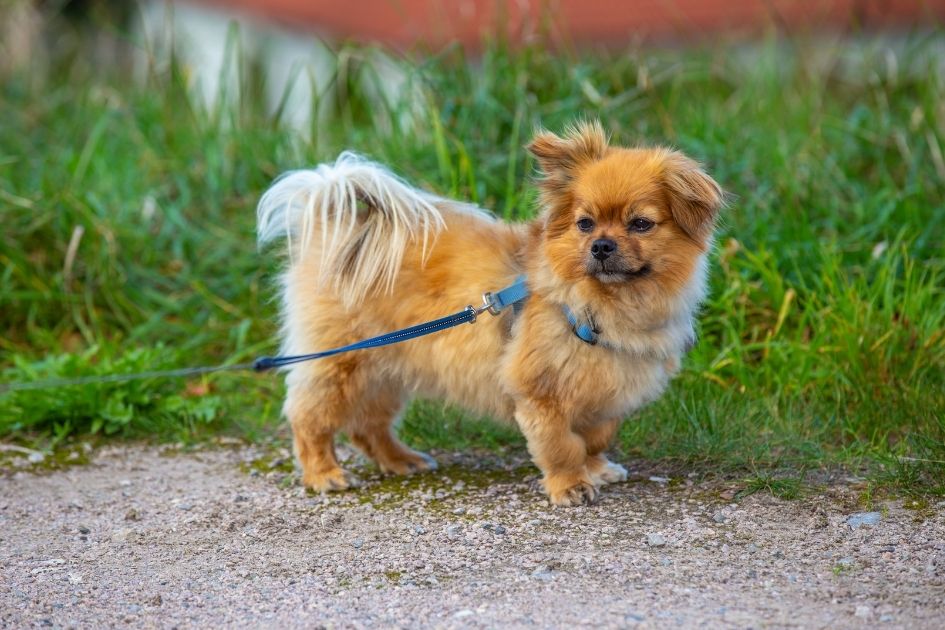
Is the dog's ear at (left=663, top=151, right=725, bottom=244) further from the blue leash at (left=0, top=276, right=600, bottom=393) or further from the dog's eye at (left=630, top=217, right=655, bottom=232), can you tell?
the blue leash at (left=0, top=276, right=600, bottom=393)

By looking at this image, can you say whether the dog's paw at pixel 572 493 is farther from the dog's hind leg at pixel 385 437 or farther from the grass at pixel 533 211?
the dog's hind leg at pixel 385 437

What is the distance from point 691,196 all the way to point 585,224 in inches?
14.8

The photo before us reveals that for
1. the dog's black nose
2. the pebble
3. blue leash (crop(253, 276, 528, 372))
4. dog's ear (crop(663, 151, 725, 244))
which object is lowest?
the pebble

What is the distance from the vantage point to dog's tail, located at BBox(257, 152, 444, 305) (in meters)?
3.97

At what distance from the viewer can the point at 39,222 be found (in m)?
5.91

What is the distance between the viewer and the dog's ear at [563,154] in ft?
12.4

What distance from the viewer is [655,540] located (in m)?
3.48

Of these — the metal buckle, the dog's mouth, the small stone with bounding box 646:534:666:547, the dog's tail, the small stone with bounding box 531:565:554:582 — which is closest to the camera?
the small stone with bounding box 531:565:554:582

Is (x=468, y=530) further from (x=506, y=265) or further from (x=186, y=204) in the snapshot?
(x=186, y=204)

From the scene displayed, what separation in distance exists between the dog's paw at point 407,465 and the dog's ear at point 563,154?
1320 mm

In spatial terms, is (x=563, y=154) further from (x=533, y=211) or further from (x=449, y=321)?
(x=533, y=211)

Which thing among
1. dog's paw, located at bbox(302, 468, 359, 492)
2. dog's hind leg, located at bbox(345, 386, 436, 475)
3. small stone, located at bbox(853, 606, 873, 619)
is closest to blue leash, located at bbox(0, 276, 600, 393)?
dog's hind leg, located at bbox(345, 386, 436, 475)

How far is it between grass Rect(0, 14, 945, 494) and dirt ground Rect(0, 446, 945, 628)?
39cm

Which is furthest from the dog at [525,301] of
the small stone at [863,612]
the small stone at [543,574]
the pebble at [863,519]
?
the small stone at [863,612]
